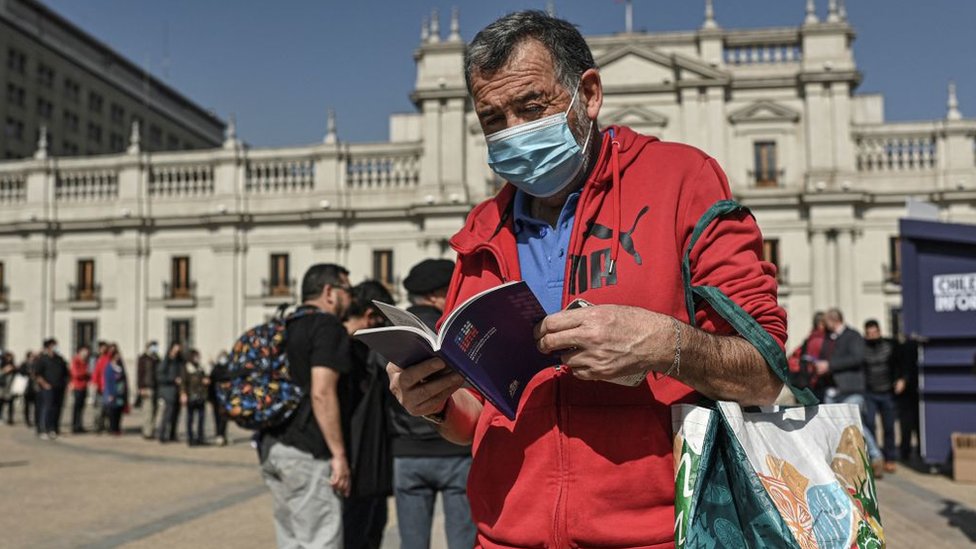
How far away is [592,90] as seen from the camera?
205 centimetres

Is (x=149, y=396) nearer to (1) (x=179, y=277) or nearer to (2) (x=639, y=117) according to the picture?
(1) (x=179, y=277)

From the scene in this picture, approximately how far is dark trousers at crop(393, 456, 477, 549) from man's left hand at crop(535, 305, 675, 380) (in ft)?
12.3

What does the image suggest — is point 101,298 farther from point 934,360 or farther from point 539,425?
point 539,425

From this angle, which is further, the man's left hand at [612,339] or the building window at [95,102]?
the building window at [95,102]

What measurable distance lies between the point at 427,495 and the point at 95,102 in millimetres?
66144

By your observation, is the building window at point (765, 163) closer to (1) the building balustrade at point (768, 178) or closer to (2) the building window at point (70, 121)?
(1) the building balustrade at point (768, 178)

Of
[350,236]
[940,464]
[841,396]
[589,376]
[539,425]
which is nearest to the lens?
[589,376]

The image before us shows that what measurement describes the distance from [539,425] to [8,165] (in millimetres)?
44226

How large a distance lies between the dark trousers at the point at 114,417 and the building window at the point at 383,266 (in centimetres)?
1767

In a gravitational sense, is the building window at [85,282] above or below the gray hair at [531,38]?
above

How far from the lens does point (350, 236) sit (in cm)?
3684

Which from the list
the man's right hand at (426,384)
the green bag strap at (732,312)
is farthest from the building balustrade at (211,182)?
the green bag strap at (732,312)

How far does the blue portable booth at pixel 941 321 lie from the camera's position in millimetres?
10992

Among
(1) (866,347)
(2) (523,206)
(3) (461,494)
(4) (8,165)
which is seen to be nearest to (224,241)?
(4) (8,165)
